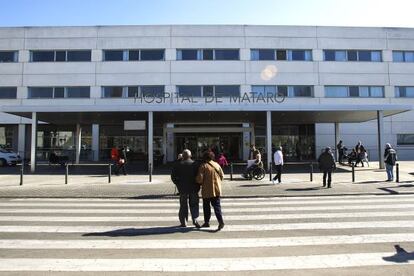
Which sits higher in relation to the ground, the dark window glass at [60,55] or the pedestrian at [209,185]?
the dark window glass at [60,55]

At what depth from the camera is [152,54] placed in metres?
36.9

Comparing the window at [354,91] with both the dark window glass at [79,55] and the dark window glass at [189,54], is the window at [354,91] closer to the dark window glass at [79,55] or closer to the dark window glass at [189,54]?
the dark window glass at [189,54]

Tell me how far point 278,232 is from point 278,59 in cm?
3115

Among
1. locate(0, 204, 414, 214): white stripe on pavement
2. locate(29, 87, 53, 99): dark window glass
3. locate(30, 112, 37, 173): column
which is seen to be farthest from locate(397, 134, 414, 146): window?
locate(29, 87, 53, 99): dark window glass

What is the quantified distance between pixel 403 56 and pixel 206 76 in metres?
19.1

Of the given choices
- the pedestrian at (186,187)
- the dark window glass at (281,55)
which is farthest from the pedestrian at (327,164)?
the dark window glass at (281,55)

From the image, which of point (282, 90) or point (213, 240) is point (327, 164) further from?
point (282, 90)

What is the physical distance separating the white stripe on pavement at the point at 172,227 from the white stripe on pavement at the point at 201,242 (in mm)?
808

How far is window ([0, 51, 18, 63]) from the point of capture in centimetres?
3759

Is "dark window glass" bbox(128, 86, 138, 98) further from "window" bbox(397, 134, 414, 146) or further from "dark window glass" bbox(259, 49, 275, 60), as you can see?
"window" bbox(397, 134, 414, 146)

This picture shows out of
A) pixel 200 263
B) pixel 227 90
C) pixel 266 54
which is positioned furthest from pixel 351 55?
pixel 200 263

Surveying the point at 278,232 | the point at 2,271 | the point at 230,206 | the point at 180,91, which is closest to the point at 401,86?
the point at 180,91

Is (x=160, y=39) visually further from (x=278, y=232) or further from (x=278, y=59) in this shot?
(x=278, y=232)

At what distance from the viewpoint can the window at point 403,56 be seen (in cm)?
3803
